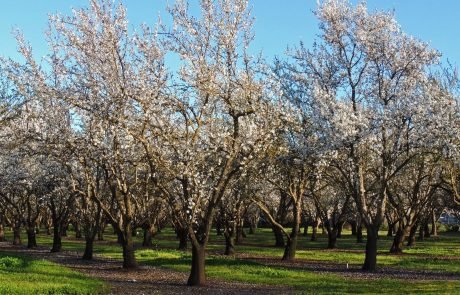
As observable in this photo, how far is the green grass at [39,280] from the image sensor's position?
51.1ft

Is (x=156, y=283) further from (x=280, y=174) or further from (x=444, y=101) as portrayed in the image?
(x=444, y=101)

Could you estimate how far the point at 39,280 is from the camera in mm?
17906

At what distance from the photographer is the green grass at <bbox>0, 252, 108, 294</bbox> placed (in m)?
15.6

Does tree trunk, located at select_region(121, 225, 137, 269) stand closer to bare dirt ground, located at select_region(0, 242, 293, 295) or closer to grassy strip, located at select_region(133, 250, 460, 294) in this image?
bare dirt ground, located at select_region(0, 242, 293, 295)

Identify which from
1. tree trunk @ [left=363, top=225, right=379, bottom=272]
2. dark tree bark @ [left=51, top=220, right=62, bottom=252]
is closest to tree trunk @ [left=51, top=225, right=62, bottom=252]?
dark tree bark @ [left=51, top=220, right=62, bottom=252]

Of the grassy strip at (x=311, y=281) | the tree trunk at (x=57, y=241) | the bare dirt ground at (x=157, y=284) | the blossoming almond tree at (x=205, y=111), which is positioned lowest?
the bare dirt ground at (x=157, y=284)

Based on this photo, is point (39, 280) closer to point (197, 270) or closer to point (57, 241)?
point (197, 270)

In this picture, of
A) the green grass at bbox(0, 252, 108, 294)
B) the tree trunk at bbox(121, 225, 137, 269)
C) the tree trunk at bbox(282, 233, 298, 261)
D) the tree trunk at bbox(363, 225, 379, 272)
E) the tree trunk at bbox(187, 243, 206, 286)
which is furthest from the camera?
the tree trunk at bbox(282, 233, 298, 261)

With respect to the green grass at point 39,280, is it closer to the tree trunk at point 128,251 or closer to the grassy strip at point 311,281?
the tree trunk at point 128,251

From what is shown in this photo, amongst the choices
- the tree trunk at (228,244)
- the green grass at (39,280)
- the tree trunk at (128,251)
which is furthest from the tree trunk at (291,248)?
the green grass at (39,280)

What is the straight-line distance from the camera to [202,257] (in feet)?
64.4

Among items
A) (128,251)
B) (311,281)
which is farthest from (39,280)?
(311,281)

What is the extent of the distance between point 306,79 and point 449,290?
494 inches

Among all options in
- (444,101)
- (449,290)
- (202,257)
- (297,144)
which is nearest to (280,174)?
(297,144)
